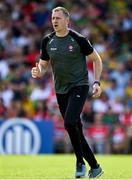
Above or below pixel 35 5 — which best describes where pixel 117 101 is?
below

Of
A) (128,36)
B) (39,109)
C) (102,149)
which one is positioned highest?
(128,36)

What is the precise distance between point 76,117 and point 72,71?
0.73 meters

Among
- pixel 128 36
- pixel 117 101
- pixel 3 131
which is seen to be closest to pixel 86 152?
pixel 3 131

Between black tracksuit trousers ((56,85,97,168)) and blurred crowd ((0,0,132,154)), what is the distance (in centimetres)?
1016

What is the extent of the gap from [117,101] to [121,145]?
1.46 m

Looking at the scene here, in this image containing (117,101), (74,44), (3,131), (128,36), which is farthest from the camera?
(128,36)

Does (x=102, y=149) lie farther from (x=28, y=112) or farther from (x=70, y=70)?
(x=70, y=70)

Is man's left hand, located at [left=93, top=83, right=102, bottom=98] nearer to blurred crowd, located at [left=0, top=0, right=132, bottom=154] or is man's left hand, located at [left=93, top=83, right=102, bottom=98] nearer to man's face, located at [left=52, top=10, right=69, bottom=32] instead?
man's face, located at [left=52, top=10, right=69, bottom=32]

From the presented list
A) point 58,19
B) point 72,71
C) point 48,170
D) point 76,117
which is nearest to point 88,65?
point 48,170

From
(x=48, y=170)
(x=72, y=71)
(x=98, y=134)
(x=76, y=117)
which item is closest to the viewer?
(x=76, y=117)

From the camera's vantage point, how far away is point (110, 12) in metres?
26.6

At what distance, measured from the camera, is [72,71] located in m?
10.9

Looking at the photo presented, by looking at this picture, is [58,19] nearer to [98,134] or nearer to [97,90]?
[97,90]

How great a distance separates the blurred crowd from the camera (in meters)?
21.4
